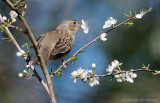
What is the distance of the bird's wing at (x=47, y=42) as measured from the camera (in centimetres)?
382

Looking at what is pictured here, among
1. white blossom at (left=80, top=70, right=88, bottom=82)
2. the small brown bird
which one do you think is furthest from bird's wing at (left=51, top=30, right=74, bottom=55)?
white blossom at (left=80, top=70, right=88, bottom=82)

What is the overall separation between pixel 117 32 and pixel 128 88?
1.61 m

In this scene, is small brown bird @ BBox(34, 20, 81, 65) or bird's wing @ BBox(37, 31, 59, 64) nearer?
bird's wing @ BBox(37, 31, 59, 64)

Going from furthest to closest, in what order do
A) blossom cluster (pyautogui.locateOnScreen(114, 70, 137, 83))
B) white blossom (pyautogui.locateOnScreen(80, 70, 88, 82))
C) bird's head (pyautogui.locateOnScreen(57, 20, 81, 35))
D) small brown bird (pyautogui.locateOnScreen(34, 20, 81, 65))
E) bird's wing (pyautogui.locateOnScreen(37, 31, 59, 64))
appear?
1. bird's head (pyautogui.locateOnScreen(57, 20, 81, 35))
2. small brown bird (pyautogui.locateOnScreen(34, 20, 81, 65))
3. bird's wing (pyautogui.locateOnScreen(37, 31, 59, 64))
4. blossom cluster (pyautogui.locateOnScreen(114, 70, 137, 83))
5. white blossom (pyautogui.locateOnScreen(80, 70, 88, 82))

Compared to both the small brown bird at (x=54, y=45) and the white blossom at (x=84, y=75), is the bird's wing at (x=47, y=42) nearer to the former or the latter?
the small brown bird at (x=54, y=45)

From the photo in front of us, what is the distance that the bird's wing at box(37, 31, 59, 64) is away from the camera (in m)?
3.82

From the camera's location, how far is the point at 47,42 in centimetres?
414

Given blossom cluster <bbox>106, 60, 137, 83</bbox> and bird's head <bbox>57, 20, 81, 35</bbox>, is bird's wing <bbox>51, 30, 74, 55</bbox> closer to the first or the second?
bird's head <bbox>57, 20, 81, 35</bbox>

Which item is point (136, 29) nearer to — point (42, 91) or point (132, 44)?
point (132, 44)

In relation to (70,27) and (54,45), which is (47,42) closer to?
(54,45)

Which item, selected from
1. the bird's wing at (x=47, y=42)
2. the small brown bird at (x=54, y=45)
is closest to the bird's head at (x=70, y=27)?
the small brown bird at (x=54, y=45)

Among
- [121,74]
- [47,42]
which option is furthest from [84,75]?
[47,42]

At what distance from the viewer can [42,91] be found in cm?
681

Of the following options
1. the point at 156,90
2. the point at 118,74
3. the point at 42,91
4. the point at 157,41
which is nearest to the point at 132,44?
the point at 157,41
